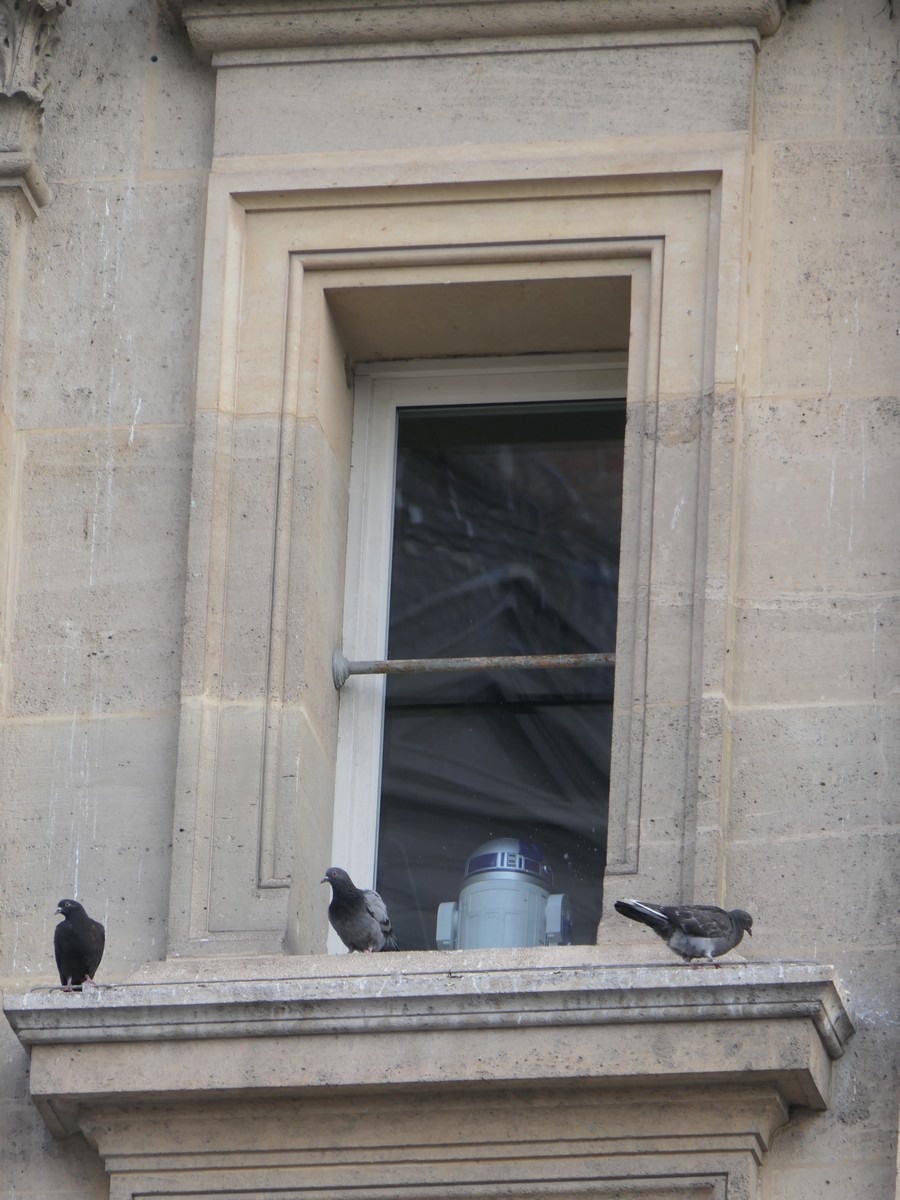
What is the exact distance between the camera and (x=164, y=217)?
10633mm

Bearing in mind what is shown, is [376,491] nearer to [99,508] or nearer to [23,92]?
[99,508]

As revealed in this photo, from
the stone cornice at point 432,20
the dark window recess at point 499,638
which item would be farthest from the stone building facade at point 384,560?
the dark window recess at point 499,638

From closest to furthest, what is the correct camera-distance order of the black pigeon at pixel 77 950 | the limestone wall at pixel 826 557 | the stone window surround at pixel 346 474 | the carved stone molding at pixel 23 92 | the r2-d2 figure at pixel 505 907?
the limestone wall at pixel 826 557
the black pigeon at pixel 77 950
the stone window surround at pixel 346 474
the r2-d2 figure at pixel 505 907
the carved stone molding at pixel 23 92

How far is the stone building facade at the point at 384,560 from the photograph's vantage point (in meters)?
9.20

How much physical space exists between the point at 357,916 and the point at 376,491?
4.96ft

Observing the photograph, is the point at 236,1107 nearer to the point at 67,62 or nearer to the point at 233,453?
the point at 233,453

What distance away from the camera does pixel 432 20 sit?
10.6 m

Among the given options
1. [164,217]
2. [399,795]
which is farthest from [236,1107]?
[164,217]

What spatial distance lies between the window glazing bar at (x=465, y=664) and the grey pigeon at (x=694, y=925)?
46.5 inches

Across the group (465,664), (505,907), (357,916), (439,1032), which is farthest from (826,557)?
(439,1032)

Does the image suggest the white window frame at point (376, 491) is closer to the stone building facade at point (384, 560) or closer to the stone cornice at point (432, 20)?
the stone building facade at point (384, 560)

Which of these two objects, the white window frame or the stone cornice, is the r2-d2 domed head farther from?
the stone cornice

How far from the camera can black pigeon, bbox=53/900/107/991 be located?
31.2ft

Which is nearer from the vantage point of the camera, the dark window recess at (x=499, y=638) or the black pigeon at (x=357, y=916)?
the black pigeon at (x=357, y=916)
